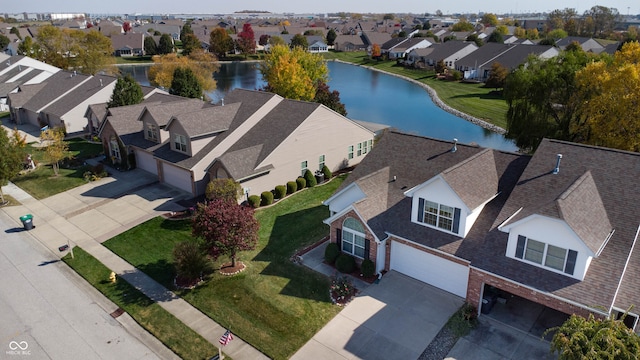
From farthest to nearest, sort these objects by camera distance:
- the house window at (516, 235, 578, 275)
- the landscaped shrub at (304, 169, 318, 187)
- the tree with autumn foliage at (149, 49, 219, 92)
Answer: the tree with autumn foliage at (149, 49, 219, 92), the landscaped shrub at (304, 169, 318, 187), the house window at (516, 235, 578, 275)

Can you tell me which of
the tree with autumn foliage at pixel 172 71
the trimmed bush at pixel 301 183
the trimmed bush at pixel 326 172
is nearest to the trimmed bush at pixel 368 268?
the trimmed bush at pixel 301 183

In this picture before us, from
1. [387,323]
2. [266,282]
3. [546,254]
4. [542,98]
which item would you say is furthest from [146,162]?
[542,98]

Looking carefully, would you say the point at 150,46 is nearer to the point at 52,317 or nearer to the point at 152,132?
the point at 152,132

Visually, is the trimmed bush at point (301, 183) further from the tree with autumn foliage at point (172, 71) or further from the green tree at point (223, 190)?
the tree with autumn foliage at point (172, 71)

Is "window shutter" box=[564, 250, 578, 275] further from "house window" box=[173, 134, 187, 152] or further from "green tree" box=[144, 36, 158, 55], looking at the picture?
"green tree" box=[144, 36, 158, 55]

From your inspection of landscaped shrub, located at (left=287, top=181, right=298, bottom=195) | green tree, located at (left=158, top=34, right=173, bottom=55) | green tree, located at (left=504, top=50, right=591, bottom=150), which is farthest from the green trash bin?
green tree, located at (left=158, top=34, right=173, bottom=55)
